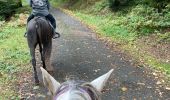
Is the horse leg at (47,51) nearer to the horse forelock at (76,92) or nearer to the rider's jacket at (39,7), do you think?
the rider's jacket at (39,7)

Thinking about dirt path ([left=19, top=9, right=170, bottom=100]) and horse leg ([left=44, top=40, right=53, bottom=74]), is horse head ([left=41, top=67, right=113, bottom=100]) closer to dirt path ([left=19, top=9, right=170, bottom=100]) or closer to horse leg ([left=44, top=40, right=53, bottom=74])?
dirt path ([left=19, top=9, right=170, bottom=100])

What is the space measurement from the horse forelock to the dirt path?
5.81m

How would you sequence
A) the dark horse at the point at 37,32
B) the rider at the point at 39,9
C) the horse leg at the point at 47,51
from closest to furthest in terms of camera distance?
1. the dark horse at the point at 37,32
2. the rider at the point at 39,9
3. the horse leg at the point at 47,51

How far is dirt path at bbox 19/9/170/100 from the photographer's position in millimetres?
8727

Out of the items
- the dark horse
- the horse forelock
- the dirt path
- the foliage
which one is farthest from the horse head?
the foliage

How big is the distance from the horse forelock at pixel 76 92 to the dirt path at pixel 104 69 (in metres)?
5.81

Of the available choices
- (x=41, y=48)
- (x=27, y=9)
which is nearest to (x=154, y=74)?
(x=41, y=48)

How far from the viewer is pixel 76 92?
2.26 meters

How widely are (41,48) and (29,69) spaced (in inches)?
36.6

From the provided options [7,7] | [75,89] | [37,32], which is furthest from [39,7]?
[7,7]

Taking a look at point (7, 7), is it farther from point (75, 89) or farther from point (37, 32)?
point (75, 89)

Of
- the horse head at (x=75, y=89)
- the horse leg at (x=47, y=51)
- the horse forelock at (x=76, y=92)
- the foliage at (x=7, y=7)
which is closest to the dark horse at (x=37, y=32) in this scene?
the horse leg at (x=47, y=51)

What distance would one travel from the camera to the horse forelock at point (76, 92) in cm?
222

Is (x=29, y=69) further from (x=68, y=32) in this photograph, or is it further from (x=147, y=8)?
(x=147, y=8)
